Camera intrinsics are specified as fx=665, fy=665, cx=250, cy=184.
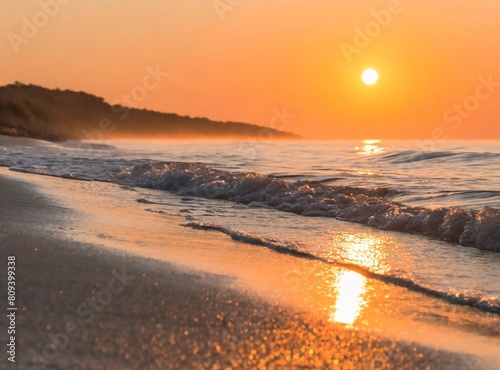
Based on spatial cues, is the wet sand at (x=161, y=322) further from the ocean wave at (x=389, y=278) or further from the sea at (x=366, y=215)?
the sea at (x=366, y=215)

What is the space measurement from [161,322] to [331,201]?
599cm

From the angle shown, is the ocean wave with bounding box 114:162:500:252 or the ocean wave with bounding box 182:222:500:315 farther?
the ocean wave with bounding box 114:162:500:252

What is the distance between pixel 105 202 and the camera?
8.05m

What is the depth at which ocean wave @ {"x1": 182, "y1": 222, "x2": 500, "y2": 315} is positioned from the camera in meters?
3.91

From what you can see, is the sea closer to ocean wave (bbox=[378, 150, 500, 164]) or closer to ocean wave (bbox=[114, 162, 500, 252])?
ocean wave (bbox=[114, 162, 500, 252])

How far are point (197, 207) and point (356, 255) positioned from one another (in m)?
3.53

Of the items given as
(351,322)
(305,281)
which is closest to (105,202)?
(305,281)

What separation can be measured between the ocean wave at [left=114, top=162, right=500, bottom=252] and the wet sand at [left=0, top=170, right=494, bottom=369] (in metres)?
2.97

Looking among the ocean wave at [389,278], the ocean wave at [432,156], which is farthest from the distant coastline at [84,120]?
the ocean wave at [389,278]

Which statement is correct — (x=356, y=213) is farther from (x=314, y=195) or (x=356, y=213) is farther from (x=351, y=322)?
(x=351, y=322)

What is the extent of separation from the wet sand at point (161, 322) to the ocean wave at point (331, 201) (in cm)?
297

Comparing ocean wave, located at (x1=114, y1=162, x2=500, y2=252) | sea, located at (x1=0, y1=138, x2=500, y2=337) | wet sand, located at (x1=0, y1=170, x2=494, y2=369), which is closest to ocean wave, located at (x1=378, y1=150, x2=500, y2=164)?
sea, located at (x1=0, y1=138, x2=500, y2=337)

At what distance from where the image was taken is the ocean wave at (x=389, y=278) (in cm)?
391

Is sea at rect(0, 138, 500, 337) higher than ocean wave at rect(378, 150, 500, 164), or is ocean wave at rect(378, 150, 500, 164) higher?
ocean wave at rect(378, 150, 500, 164)
